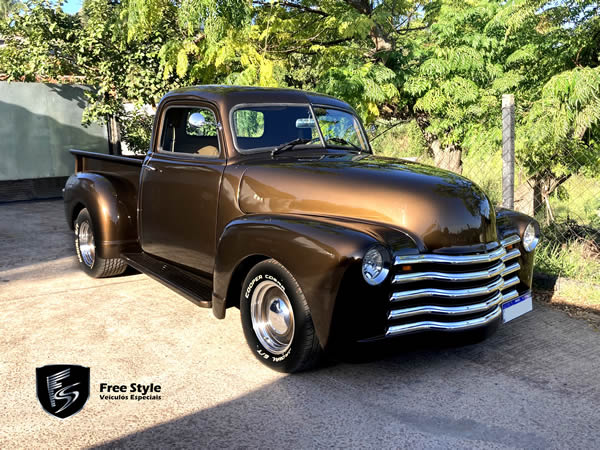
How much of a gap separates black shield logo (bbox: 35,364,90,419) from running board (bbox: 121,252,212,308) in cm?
92

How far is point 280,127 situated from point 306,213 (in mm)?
1105

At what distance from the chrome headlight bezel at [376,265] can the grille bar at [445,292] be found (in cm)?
14

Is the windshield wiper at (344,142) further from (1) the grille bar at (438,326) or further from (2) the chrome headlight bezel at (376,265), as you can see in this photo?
(1) the grille bar at (438,326)

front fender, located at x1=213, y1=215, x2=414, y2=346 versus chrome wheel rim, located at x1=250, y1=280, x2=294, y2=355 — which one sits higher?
front fender, located at x1=213, y1=215, x2=414, y2=346

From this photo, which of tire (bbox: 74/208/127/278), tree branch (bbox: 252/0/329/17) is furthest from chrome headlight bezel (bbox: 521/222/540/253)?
tree branch (bbox: 252/0/329/17)

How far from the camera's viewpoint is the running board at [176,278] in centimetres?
426

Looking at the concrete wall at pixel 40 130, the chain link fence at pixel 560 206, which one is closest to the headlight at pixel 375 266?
the chain link fence at pixel 560 206

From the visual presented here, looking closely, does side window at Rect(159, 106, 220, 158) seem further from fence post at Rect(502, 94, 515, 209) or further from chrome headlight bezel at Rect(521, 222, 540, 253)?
fence post at Rect(502, 94, 515, 209)

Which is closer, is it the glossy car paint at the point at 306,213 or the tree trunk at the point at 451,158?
the glossy car paint at the point at 306,213

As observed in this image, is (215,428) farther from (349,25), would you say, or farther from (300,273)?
(349,25)

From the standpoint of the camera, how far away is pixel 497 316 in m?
3.62

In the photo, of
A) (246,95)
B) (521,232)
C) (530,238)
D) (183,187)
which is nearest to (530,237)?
(530,238)

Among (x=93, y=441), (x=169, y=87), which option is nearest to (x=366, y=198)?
(x=93, y=441)

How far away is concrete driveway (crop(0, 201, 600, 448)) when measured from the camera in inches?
115
